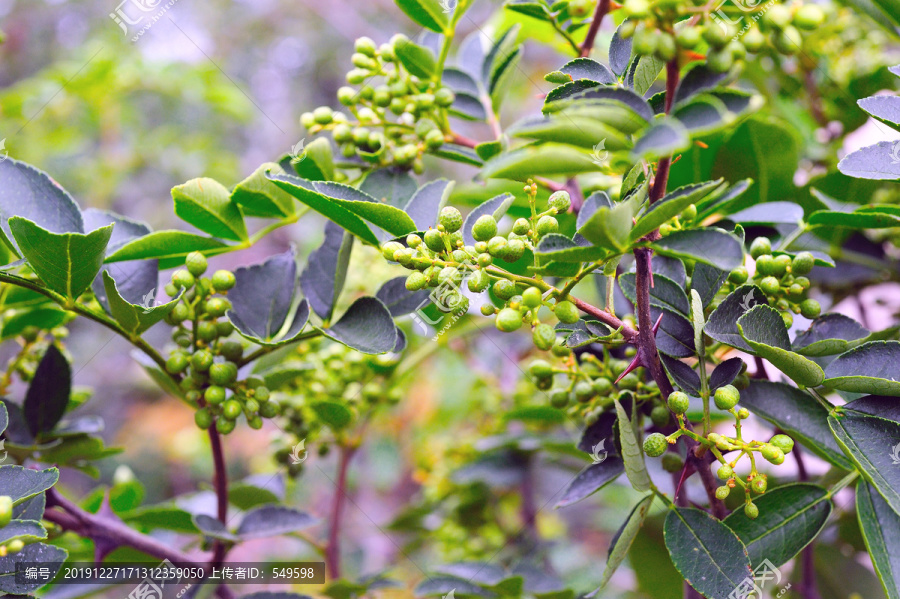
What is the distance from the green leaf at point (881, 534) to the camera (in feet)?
3.10

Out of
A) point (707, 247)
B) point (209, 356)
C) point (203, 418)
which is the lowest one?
point (203, 418)

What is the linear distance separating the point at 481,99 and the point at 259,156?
5.11 meters

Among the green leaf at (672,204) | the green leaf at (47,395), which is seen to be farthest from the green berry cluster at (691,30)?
the green leaf at (47,395)

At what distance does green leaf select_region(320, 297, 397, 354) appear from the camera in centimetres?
108

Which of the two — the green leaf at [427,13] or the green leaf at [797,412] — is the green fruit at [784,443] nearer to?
the green leaf at [797,412]

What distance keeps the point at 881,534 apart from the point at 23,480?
1287mm

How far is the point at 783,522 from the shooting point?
1.08 meters

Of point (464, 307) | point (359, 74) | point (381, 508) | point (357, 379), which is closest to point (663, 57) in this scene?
point (464, 307)

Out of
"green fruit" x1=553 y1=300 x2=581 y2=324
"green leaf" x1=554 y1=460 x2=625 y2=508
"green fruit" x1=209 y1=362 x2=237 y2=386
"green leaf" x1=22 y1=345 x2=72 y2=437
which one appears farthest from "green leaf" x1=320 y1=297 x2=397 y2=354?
"green leaf" x1=22 y1=345 x2=72 y2=437

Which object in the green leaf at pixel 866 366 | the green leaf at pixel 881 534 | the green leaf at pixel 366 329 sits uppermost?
the green leaf at pixel 366 329

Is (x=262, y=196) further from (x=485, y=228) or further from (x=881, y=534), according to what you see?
(x=881, y=534)

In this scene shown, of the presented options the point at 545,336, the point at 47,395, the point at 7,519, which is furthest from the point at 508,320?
the point at 47,395

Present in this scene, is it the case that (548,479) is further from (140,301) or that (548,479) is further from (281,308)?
(140,301)

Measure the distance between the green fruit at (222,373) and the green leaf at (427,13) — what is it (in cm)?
→ 76
